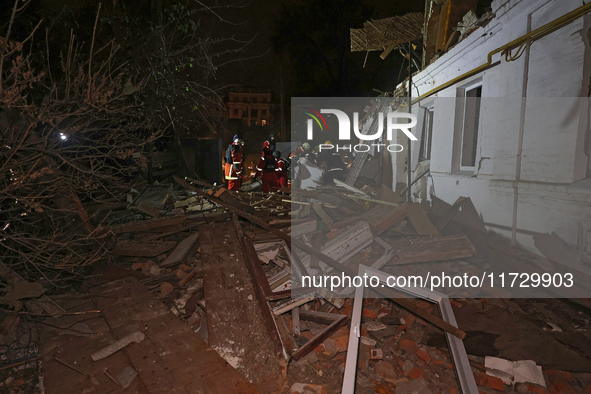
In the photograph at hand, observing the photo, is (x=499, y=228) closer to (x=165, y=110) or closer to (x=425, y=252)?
(x=425, y=252)

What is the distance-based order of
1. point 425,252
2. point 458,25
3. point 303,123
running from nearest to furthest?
point 425,252, point 458,25, point 303,123

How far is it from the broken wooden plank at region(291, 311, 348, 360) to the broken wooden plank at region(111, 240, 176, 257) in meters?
2.72

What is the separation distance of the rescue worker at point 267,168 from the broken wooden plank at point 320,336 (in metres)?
6.79

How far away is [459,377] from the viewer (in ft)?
8.78

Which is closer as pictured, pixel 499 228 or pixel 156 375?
pixel 156 375

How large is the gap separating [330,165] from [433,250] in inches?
319

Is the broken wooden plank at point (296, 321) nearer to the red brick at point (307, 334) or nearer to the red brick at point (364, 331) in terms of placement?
the red brick at point (307, 334)

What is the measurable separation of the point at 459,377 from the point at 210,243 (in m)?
3.84

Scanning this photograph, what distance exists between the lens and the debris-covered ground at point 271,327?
2.63 metres

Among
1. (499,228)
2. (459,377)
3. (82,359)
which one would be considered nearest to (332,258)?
(459,377)

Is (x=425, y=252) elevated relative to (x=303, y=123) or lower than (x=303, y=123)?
lower

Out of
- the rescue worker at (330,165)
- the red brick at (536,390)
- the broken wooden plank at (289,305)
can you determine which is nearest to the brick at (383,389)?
the red brick at (536,390)

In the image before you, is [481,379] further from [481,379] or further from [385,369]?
[385,369]

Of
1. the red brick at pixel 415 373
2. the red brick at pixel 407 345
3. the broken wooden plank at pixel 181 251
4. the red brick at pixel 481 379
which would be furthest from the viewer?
the broken wooden plank at pixel 181 251
